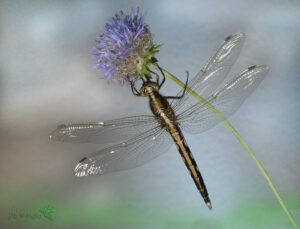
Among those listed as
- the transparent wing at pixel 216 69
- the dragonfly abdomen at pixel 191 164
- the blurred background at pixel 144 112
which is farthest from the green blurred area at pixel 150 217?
the transparent wing at pixel 216 69

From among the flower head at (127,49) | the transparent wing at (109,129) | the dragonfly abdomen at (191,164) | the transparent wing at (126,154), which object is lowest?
the dragonfly abdomen at (191,164)

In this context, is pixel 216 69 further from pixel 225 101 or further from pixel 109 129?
pixel 109 129

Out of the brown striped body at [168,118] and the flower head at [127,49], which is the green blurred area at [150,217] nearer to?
the brown striped body at [168,118]

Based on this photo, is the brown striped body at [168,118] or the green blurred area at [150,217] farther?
the green blurred area at [150,217]

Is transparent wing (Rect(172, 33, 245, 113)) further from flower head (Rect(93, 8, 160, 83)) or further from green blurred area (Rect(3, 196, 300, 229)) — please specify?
green blurred area (Rect(3, 196, 300, 229))

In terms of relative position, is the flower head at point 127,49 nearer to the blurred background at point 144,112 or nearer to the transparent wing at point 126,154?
the transparent wing at point 126,154

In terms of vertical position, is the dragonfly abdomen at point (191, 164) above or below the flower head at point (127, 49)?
below

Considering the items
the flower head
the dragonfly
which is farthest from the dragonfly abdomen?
the flower head
